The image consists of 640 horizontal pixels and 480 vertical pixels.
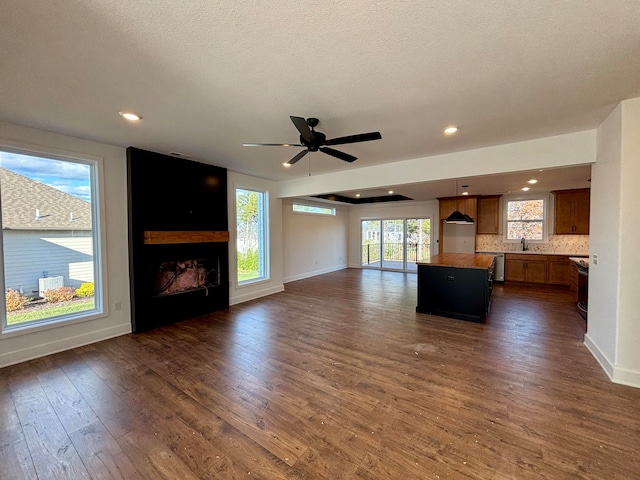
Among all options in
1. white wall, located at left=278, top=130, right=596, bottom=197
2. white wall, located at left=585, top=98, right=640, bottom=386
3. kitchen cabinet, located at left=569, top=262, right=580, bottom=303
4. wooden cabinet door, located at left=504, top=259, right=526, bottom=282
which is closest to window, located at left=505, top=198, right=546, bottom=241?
wooden cabinet door, located at left=504, top=259, right=526, bottom=282

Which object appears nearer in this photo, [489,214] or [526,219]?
[526,219]

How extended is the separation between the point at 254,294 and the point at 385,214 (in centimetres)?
570

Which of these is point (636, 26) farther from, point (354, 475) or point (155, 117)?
point (155, 117)

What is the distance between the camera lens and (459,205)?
7.66 meters

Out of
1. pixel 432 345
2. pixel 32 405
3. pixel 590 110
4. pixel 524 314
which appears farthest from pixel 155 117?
pixel 524 314

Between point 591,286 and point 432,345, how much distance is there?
1975 millimetres

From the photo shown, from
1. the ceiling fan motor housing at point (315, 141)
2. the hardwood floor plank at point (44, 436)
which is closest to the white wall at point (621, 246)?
the ceiling fan motor housing at point (315, 141)

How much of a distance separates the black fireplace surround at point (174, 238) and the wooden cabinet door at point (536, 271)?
7.30 metres

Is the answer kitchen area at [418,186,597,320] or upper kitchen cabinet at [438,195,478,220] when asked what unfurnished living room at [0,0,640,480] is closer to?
kitchen area at [418,186,597,320]

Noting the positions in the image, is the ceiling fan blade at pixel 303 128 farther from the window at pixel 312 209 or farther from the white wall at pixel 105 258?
the window at pixel 312 209

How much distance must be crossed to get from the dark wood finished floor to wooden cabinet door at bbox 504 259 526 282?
11.5ft

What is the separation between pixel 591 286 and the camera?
3.17 metres

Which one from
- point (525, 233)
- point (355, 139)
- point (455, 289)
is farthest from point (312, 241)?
point (355, 139)

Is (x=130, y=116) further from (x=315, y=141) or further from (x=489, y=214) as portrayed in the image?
(x=489, y=214)
